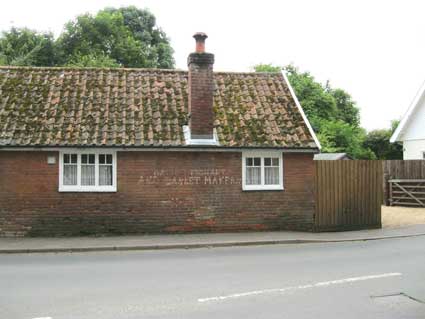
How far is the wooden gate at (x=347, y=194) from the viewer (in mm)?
16594

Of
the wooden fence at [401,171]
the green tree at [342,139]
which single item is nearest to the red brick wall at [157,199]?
the wooden fence at [401,171]

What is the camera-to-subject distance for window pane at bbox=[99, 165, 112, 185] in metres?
15.4

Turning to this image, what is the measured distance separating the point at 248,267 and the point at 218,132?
6.38 metres

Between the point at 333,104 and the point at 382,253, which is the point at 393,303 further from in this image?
the point at 333,104

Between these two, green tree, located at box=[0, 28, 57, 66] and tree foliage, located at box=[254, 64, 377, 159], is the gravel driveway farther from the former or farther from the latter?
green tree, located at box=[0, 28, 57, 66]

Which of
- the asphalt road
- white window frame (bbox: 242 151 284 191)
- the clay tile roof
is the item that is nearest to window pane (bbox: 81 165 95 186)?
the clay tile roof

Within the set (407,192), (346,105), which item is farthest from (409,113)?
(346,105)

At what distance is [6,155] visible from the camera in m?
14.9

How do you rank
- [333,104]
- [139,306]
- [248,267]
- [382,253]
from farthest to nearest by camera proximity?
[333,104]
[382,253]
[248,267]
[139,306]

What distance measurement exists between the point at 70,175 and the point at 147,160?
2.31 metres

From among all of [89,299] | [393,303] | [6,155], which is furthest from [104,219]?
[393,303]

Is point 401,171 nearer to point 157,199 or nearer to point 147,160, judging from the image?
point 157,199

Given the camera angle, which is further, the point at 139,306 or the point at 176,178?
the point at 176,178

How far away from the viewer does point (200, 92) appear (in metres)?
16.1
